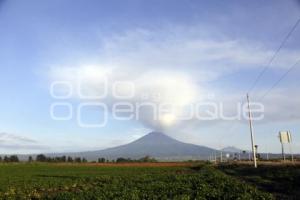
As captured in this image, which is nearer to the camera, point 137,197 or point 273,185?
point 137,197

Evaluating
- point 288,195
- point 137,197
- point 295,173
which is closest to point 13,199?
point 137,197

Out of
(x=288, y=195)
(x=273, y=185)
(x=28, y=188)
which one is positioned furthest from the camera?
(x=28, y=188)

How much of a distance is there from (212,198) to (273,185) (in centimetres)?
915

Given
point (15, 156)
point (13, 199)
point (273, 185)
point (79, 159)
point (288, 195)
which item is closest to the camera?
point (288, 195)

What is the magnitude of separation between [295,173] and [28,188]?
62.5ft

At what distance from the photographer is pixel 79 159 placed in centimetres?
13275

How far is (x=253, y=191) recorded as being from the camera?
78.2 ft

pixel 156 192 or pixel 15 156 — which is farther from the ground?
pixel 15 156

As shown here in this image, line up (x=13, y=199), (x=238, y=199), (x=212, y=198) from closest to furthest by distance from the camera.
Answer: (x=238, y=199) < (x=212, y=198) < (x=13, y=199)

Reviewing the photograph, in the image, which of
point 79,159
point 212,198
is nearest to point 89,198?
point 212,198

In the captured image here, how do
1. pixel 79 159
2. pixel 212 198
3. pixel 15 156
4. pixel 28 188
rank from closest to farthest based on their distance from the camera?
1. pixel 212 198
2. pixel 28 188
3. pixel 79 159
4. pixel 15 156

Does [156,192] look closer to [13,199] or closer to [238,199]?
[238,199]

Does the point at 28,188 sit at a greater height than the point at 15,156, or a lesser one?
lesser

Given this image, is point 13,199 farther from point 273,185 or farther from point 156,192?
point 273,185
